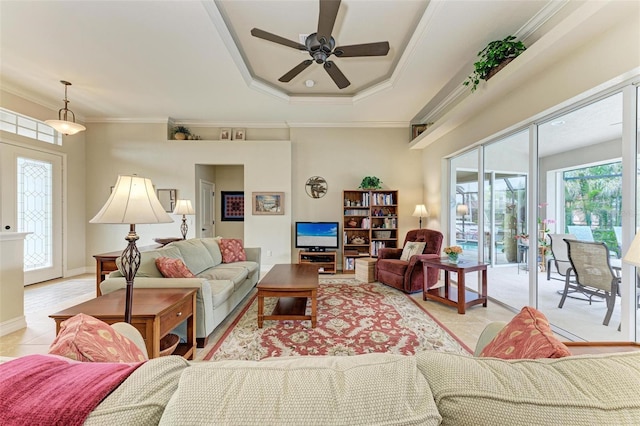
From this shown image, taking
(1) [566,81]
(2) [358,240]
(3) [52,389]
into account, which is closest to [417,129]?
(2) [358,240]

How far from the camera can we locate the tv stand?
5.25 m

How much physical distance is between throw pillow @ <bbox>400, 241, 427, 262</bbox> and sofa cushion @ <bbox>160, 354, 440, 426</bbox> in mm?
3829

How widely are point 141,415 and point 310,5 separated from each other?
10.6 feet

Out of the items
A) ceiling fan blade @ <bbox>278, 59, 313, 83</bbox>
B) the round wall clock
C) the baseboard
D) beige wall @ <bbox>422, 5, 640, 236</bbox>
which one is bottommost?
the baseboard

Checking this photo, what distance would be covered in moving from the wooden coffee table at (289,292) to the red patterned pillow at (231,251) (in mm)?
1081

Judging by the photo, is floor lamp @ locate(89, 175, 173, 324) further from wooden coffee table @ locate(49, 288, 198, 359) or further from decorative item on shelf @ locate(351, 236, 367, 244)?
decorative item on shelf @ locate(351, 236, 367, 244)

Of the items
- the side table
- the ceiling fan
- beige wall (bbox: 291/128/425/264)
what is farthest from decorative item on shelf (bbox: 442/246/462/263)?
the ceiling fan

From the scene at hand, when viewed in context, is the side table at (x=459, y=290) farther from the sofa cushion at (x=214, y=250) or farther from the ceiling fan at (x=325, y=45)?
the sofa cushion at (x=214, y=250)

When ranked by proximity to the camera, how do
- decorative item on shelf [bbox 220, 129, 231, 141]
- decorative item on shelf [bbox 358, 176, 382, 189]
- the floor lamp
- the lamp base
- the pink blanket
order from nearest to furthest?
1. the pink blanket
2. the floor lamp
3. the lamp base
4. decorative item on shelf [bbox 358, 176, 382, 189]
5. decorative item on shelf [bbox 220, 129, 231, 141]

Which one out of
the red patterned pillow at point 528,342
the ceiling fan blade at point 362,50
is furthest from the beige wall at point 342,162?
the red patterned pillow at point 528,342

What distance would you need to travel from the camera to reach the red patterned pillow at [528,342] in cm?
80

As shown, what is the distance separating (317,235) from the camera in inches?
213

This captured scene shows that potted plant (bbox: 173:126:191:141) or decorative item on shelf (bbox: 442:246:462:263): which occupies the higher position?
potted plant (bbox: 173:126:191:141)

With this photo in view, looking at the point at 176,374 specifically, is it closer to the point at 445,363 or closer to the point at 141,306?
the point at 445,363
